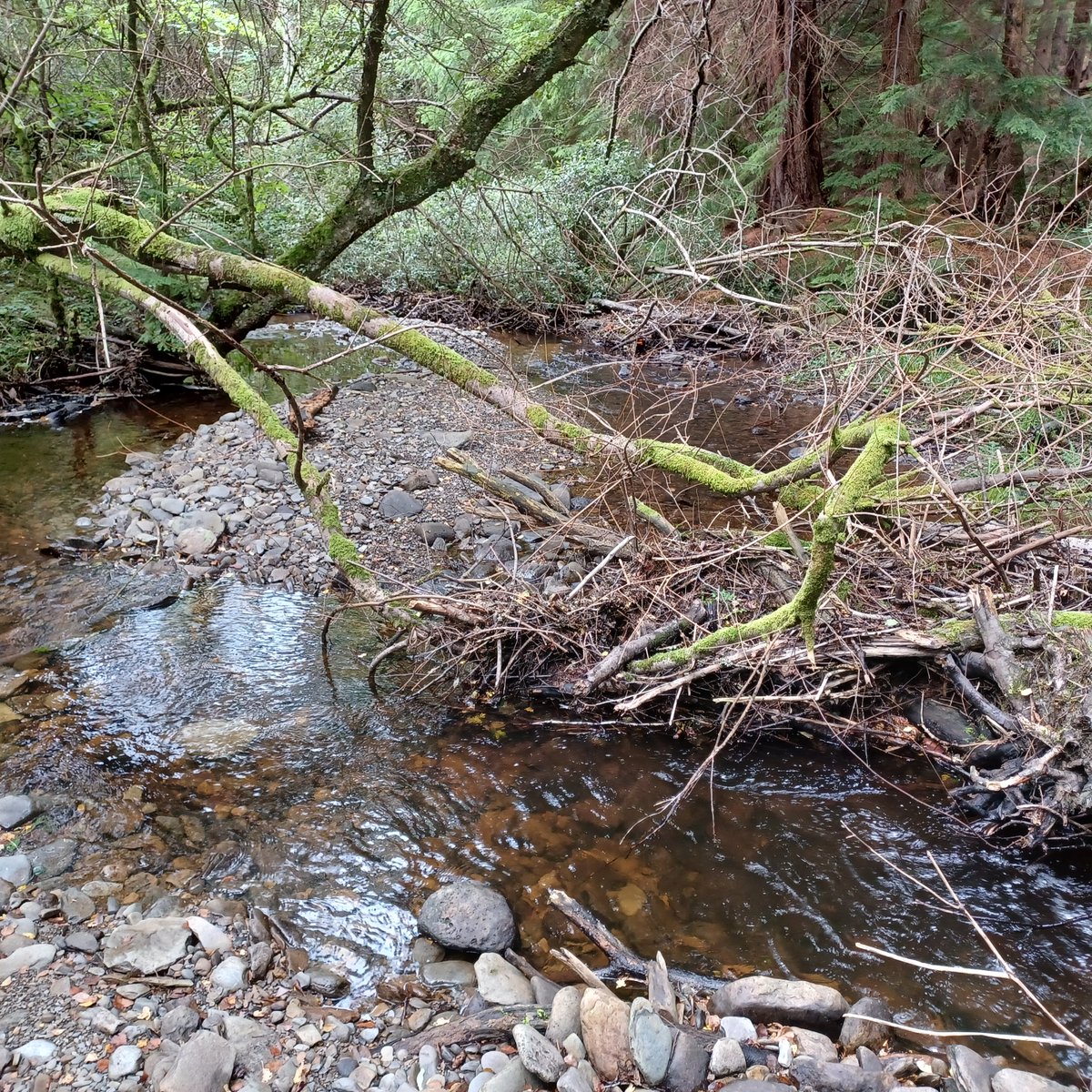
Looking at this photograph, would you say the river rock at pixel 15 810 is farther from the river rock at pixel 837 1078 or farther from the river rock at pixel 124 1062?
the river rock at pixel 837 1078

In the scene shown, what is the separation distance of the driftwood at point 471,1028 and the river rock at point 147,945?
885mm

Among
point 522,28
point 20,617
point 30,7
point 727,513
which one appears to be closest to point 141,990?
point 20,617

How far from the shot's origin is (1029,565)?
169 inches

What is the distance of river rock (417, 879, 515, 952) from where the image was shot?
2975 mm

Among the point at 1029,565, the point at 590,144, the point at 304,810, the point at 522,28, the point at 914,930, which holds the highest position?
the point at 522,28

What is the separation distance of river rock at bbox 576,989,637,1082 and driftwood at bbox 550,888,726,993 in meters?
0.29

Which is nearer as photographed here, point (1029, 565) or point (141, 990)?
point (141, 990)

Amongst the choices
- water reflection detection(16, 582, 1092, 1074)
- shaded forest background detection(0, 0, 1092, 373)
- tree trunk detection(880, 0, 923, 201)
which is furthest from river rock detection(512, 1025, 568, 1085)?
tree trunk detection(880, 0, 923, 201)

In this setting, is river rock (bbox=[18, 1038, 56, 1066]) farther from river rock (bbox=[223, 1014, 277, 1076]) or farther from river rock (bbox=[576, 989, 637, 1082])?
river rock (bbox=[576, 989, 637, 1082])

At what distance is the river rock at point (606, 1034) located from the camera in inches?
94.7

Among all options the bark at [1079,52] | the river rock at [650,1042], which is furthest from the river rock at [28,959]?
the bark at [1079,52]

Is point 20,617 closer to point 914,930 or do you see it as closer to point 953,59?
point 914,930

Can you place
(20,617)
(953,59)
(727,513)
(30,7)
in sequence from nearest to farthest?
(20,617), (727,513), (30,7), (953,59)

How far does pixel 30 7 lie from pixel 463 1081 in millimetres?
8883
